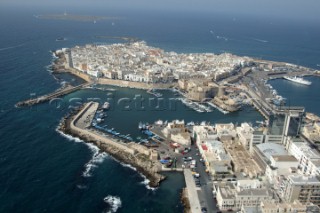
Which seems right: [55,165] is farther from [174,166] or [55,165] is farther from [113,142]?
[174,166]

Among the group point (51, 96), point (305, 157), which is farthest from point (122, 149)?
point (51, 96)

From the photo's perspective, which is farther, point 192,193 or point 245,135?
point 245,135

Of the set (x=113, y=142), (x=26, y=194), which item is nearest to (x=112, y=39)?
(x=113, y=142)

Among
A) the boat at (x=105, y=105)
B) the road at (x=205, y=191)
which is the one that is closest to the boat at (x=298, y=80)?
the boat at (x=105, y=105)

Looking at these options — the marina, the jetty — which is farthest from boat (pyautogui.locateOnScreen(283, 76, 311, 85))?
the jetty

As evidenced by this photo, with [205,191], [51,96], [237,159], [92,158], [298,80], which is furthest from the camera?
[298,80]

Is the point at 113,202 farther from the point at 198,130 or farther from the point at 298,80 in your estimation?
the point at 298,80
